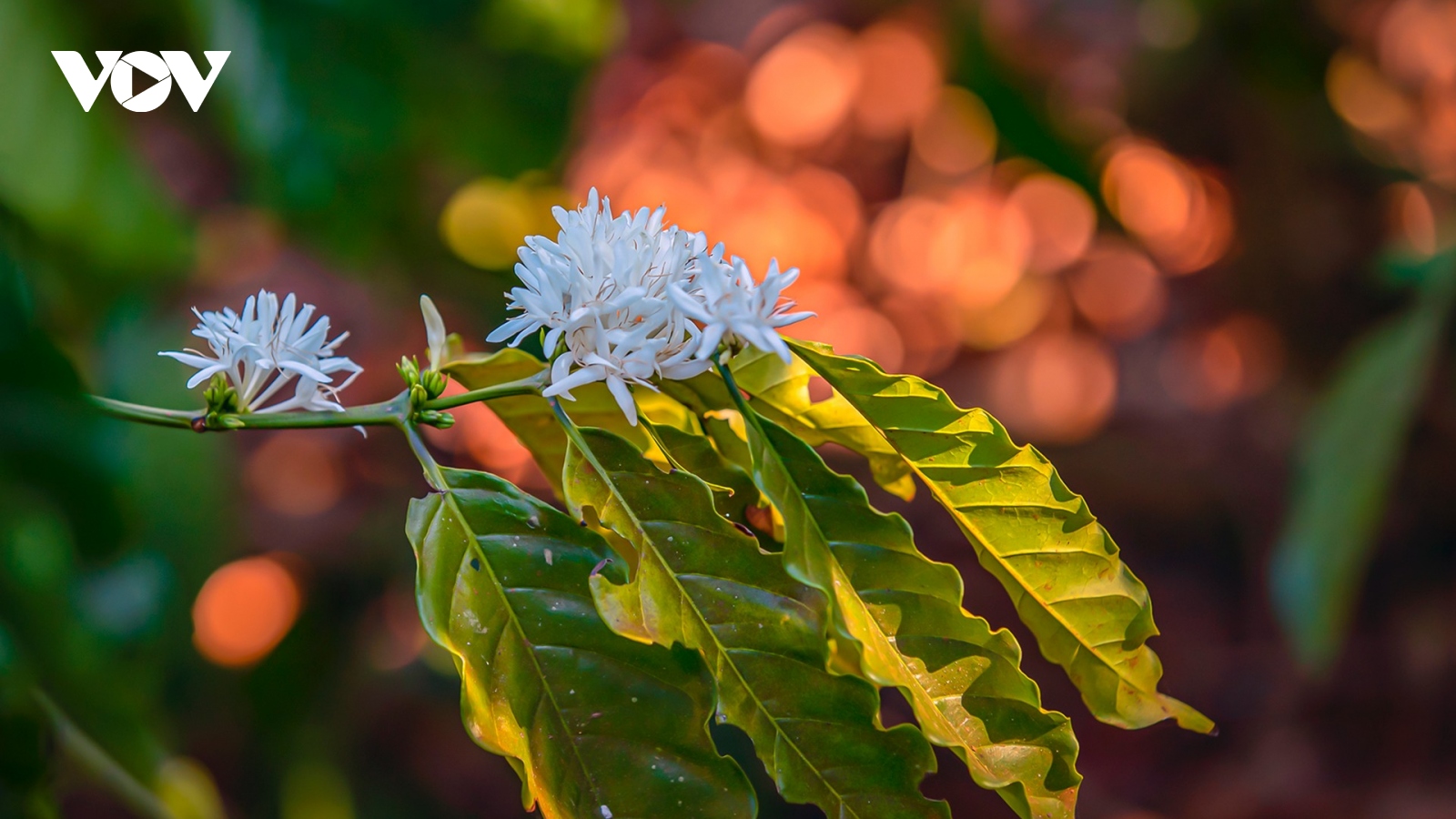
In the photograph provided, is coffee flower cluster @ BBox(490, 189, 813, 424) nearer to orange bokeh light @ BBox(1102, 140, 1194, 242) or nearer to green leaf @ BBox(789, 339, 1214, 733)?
green leaf @ BBox(789, 339, 1214, 733)

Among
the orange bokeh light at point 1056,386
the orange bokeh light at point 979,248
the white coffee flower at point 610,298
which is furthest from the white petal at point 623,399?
the orange bokeh light at point 979,248

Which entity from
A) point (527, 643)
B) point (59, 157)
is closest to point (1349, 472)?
point (527, 643)

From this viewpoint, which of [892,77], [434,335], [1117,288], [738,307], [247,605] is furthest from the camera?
[892,77]

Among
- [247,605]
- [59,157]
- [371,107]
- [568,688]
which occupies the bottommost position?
[568,688]

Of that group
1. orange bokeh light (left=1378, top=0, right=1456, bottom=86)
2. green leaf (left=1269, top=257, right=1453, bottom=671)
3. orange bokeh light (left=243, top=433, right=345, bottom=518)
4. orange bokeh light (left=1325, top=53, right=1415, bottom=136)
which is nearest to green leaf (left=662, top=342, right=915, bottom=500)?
green leaf (left=1269, top=257, right=1453, bottom=671)

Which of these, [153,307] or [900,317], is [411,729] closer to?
[153,307]

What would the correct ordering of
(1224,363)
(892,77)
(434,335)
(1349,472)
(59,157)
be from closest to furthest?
1. (434,335)
2. (59,157)
3. (1349,472)
4. (1224,363)
5. (892,77)

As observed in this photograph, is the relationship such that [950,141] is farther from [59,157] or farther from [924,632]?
[924,632]

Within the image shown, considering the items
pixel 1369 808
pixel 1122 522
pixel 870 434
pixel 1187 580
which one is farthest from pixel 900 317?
pixel 870 434
